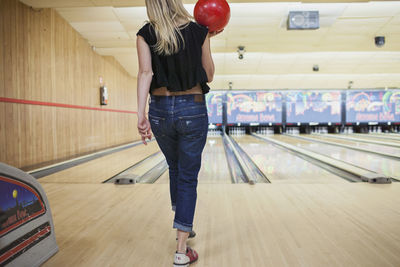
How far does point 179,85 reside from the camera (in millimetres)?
1221

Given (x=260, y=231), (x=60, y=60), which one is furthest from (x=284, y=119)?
(x=260, y=231)

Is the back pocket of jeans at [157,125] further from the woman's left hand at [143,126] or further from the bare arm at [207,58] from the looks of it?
the bare arm at [207,58]

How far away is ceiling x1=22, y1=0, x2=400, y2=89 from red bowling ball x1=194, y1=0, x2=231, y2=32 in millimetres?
2599

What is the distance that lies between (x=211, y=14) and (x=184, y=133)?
60 cm

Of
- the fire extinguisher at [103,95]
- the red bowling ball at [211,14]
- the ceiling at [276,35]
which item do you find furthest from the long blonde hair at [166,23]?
the fire extinguisher at [103,95]

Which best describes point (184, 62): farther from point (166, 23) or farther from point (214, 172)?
point (214, 172)

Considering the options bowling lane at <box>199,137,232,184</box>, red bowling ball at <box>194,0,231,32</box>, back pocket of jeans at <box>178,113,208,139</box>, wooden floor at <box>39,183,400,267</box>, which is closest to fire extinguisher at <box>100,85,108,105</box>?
bowling lane at <box>199,137,232,184</box>

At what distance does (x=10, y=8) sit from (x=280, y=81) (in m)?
8.28

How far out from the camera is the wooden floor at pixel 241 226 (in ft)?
4.43

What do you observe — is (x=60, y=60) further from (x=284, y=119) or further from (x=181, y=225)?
(x=284, y=119)

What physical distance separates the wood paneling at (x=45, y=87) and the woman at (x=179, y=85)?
9.62 feet

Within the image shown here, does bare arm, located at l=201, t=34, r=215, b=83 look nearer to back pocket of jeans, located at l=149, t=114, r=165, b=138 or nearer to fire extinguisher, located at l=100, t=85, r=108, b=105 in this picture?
back pocket of jeans, located at l=149, t=114, r=165, b=138

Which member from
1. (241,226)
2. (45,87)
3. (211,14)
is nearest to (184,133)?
(211,14)

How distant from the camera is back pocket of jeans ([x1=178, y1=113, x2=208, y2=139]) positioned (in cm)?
122
